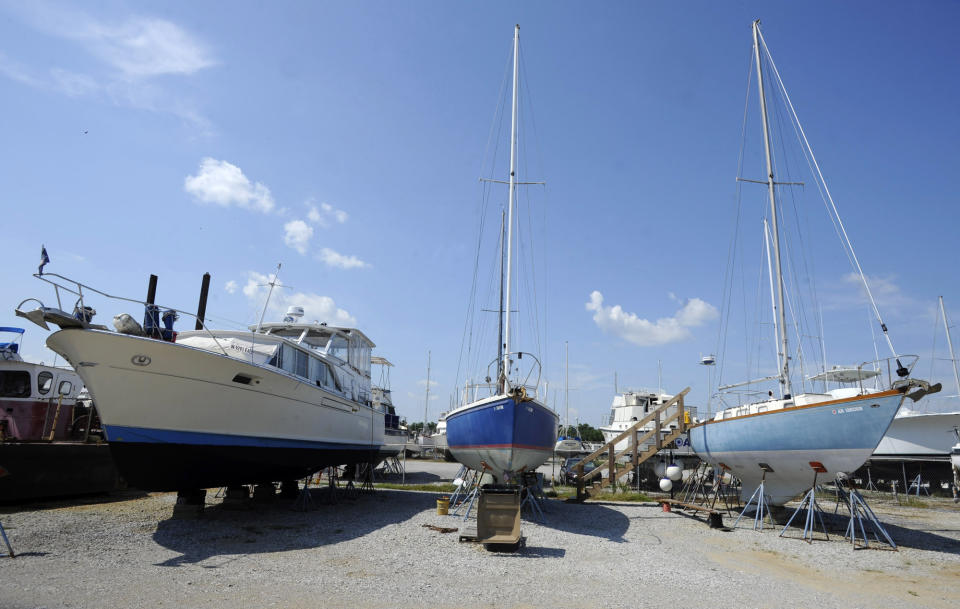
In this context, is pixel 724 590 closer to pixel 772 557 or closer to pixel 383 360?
pixel 772 557

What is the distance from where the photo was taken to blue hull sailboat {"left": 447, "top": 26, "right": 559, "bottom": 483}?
11.3 m

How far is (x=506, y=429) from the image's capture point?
11.3 m

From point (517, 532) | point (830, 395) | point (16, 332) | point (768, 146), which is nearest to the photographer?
point (517, 532)

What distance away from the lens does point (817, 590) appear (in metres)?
6.92

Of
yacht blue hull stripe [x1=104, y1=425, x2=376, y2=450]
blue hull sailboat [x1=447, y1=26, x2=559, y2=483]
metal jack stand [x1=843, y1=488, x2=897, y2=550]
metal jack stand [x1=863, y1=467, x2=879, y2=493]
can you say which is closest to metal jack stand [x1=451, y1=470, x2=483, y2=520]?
blue hull sailboat [x1=447, y1=26, x2=559, y2=483]

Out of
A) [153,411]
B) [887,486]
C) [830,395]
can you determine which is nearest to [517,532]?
[153,411]

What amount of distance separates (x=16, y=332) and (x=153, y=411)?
29.2 ft

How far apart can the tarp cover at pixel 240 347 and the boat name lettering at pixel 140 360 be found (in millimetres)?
2094

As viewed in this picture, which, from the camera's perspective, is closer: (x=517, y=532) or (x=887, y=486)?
(x=517, y=532)

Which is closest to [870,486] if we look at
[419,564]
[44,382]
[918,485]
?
[918,485]

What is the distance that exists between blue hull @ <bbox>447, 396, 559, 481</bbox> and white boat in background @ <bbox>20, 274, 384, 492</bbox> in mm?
3609

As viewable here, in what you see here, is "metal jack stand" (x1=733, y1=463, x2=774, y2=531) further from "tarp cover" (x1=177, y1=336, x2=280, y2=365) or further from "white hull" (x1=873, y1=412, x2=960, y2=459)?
"white hull" (x1=873, y1=412, x2=960, y2=459)

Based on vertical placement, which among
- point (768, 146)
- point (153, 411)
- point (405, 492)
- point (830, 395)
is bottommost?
point (405, 492)

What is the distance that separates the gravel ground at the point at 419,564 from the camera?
19.9 ft
